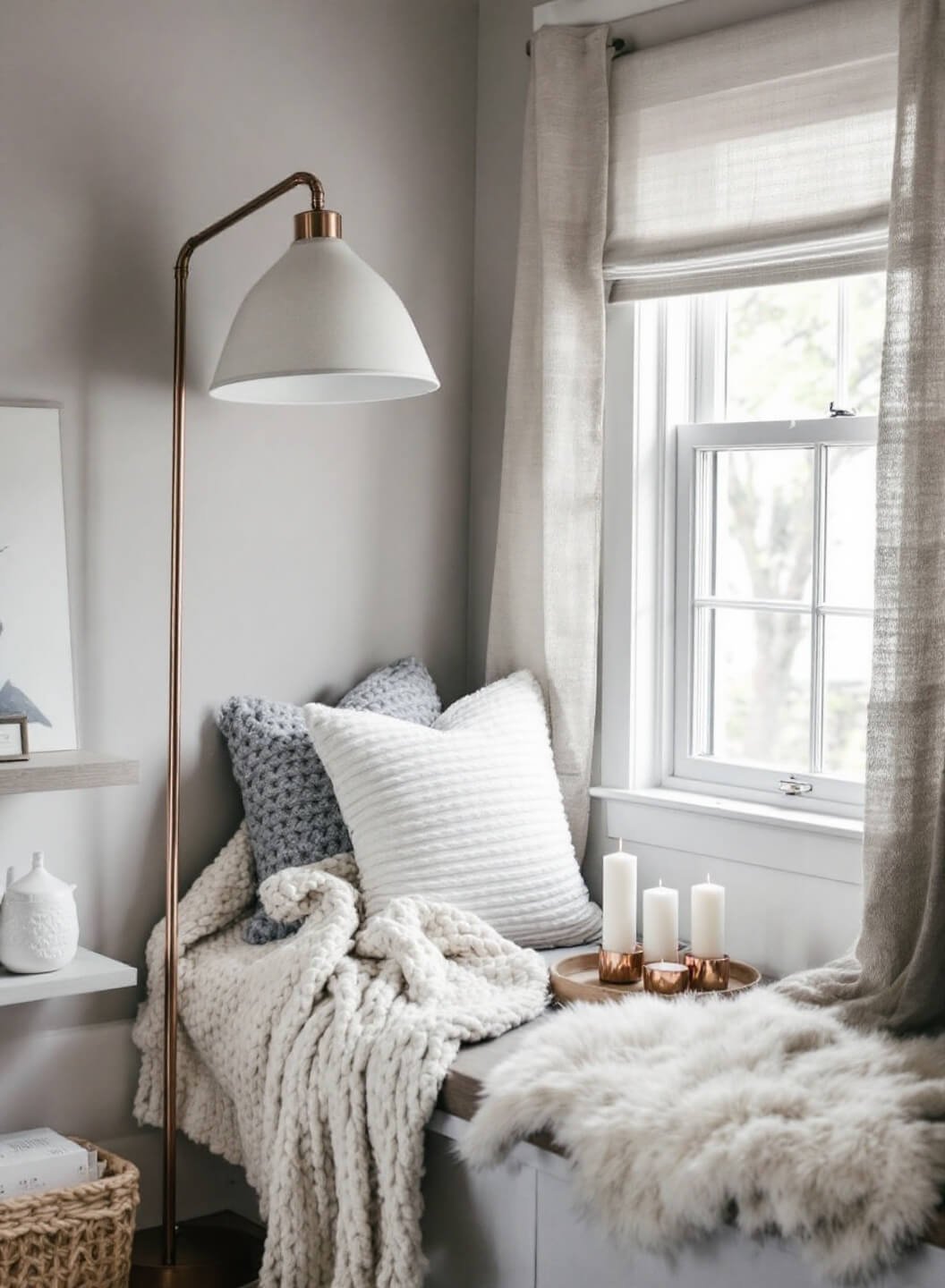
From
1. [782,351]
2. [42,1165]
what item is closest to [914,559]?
[782,351]

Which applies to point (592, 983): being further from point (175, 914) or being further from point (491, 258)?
point (491, 258)

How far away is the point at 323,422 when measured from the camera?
2834 mm

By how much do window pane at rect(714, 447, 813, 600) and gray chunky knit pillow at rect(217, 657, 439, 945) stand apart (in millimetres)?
859

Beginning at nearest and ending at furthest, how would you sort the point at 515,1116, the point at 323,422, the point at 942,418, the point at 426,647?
the point at 515,1116, the point at 942,418, the point at 323,422, the point at 426,647

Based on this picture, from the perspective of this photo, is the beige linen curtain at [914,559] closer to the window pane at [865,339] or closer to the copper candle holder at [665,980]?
the copper candle holder at [665,980]

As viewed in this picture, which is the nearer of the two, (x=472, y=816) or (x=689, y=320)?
(x=472, y=816)

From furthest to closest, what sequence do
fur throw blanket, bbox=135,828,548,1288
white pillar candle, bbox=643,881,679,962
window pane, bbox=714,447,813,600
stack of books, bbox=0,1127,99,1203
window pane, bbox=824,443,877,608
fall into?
window pane, bbox=714,447,813,600 < window pane, bbox=824,443,877,608 < white pillar candle, bbox=643,881,679,962 < stack of books, bbox=0,1127,99,1203 < fur throw blanket, bbox=135,828,548,1288

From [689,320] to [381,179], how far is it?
27.1 inches

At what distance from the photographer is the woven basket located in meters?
2.13

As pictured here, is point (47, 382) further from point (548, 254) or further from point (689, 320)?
point (689, 320)

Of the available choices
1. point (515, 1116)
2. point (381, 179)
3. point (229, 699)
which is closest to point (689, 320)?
point (381, 179)

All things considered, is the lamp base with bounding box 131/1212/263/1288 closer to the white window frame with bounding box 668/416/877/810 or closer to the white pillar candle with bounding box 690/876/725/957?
the white pillar candle with bounding box 690/876/725/957

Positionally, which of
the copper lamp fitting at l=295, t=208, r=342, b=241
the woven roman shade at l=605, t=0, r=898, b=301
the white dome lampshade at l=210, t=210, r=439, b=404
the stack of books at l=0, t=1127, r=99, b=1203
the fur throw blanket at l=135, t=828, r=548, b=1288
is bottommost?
the stack of books at l=0, t=1127, r=99, b=1203

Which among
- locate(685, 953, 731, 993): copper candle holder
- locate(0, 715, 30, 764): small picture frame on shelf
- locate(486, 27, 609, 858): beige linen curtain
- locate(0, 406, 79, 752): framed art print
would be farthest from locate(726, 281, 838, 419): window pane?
locate(0, 715, 30, 764): small picture frame on shelf
